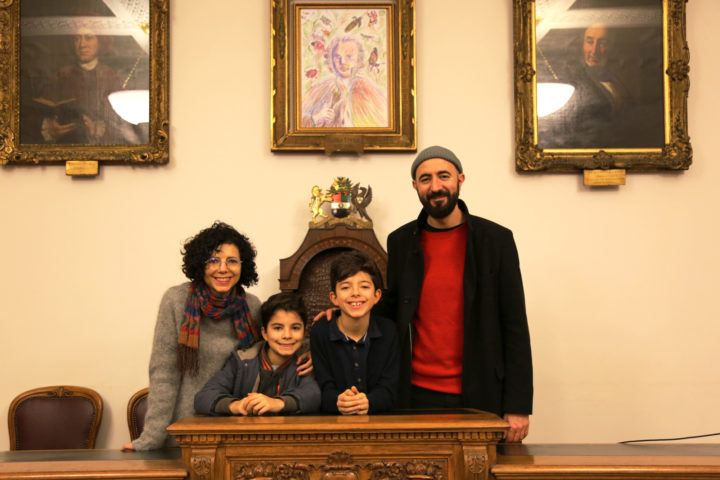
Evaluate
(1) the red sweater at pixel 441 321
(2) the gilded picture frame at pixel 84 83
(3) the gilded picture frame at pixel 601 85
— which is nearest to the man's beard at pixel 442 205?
(1) the red sweater at pixel 441 321

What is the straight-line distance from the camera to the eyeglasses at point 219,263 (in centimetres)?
297

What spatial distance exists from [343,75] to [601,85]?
73.5 inches

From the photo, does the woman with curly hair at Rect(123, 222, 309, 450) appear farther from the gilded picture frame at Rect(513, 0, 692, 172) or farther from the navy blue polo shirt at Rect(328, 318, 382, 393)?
the gilded picture frame at Rect(513, 0, 692, 172)

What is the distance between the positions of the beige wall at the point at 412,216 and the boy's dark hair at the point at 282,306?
177cm

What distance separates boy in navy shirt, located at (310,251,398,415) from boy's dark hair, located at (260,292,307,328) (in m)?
0.11

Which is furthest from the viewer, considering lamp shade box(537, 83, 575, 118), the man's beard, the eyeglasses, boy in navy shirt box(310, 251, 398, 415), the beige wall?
lamp shade box(537, 83, 575, 118)

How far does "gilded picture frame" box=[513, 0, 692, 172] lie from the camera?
4762 millimetres

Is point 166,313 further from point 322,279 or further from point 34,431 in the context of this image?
point 34,431

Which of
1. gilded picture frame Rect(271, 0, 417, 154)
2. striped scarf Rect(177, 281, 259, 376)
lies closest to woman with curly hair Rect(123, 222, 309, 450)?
striped scarf Rect(177, 281, 259, 376)

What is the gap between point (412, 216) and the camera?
188 inches

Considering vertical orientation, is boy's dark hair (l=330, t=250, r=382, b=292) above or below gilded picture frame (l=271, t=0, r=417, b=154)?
below

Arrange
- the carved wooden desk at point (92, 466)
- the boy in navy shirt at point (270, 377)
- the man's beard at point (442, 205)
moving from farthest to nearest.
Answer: the man's beard at point (442, 205) < the boy in navy shirt at point (270, 377) < the carved wooden desk at point (92, 466)

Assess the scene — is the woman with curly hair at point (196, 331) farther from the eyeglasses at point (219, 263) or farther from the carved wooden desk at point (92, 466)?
the carved wooden desk at point (92, 466)

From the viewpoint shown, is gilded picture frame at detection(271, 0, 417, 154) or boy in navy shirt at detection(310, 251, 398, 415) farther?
gilded picture frame at detection(271, 0, 417, 154)
